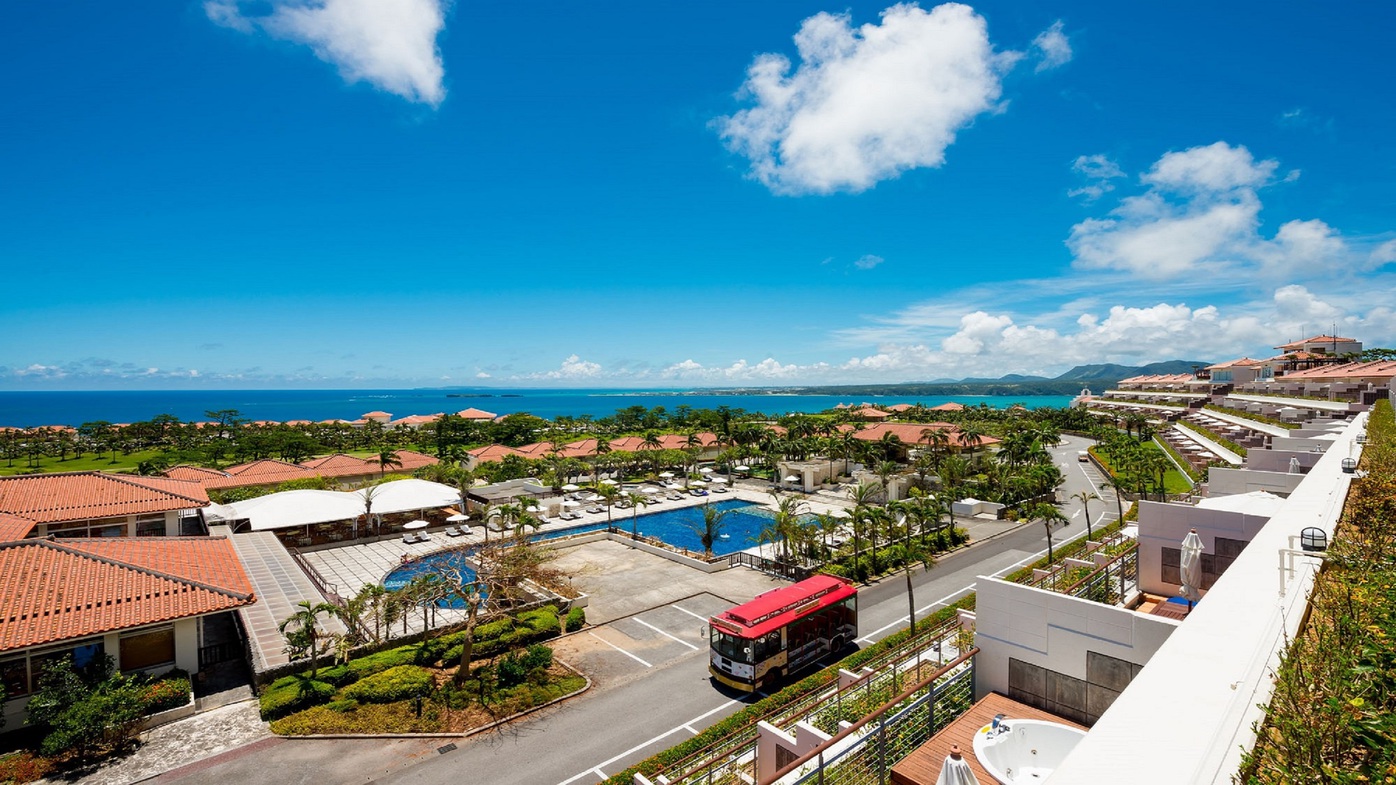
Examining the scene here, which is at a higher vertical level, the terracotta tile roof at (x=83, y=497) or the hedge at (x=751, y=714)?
the terracotta tile roof at (x=83, y=497)

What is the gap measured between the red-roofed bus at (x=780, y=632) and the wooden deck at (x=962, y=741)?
6979 millimetres

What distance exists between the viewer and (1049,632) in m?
10.6

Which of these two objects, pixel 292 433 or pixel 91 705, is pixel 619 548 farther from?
pixel 292 433

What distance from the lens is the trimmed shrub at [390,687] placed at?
1619 cm

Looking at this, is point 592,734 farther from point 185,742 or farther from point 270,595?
point 270,595

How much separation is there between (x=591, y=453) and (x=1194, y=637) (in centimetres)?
5518

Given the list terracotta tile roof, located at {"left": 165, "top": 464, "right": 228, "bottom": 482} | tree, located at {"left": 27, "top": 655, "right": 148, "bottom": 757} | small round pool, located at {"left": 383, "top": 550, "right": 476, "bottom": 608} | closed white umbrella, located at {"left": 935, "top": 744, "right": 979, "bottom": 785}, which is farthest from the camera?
terracotta tile roof, located at {"left": 165, "top": 464, "right": 228, "bottom": 482}

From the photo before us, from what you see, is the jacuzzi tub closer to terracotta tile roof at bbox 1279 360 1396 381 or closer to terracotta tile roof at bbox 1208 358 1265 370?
terracotta tile roof at bbox 1279 360 1396 381

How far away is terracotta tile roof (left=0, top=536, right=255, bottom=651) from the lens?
1434cm

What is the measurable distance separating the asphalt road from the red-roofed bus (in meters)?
0.92

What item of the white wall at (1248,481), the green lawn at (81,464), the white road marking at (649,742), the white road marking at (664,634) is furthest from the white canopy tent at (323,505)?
the green lawn at (81,464)

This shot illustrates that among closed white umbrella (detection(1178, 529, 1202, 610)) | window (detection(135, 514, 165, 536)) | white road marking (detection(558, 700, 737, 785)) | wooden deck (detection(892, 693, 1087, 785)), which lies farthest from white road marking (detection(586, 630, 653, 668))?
window (detection(135, 514, 165, 536))

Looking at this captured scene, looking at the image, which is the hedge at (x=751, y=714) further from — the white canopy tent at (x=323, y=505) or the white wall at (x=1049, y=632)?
the white canopy tent at (x=323, y=505)

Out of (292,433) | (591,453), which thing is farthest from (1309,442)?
(292,433)
